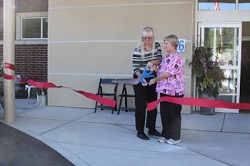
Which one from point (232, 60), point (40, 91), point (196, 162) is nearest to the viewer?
point (196, 162)

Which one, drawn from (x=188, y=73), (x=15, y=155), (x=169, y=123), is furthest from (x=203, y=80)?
(x=15, y=155)

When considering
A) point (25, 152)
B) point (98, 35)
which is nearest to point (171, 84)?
point (25, 152)

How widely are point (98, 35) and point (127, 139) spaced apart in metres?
3.87

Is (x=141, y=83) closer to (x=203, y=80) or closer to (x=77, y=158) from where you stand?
(x=77, y=158)

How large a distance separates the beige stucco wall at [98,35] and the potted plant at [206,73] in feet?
0.70

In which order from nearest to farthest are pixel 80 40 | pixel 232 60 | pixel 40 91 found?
pixel 232 60 → pixel 80 40 → pixel 40 91

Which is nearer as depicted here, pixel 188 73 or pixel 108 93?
pixel 188 73

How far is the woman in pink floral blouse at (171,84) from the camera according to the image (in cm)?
587

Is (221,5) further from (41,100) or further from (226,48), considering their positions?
(41,100)

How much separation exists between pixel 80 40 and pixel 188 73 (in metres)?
2.94

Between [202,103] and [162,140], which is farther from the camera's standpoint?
[162,140]

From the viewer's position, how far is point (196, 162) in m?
5.13

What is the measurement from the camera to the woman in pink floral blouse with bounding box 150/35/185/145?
5871 millimetres

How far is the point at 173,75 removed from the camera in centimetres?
587
